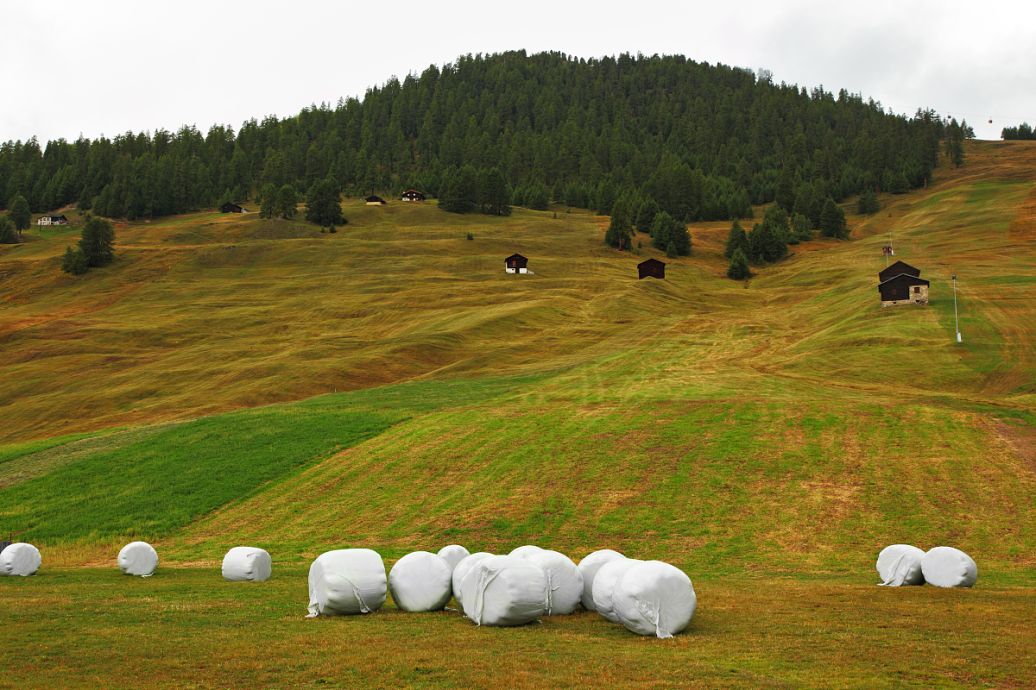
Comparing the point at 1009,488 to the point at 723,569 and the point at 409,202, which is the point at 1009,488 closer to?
the point at 723,569

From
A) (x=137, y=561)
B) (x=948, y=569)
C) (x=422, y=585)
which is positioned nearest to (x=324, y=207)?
(x=137, y=561)

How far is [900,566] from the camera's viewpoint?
25.5m

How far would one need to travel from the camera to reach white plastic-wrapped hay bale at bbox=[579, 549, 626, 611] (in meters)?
21.7

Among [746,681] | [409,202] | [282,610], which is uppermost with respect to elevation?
[409,202]

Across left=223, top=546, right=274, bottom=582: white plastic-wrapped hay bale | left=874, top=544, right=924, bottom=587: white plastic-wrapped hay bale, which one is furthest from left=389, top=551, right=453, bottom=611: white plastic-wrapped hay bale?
left=874, top=544, right=924, bottom=587: white plastic-wrapped hay bale

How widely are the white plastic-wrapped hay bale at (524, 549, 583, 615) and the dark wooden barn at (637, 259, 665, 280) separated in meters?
112

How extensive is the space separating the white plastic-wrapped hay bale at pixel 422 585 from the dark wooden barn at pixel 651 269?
112m

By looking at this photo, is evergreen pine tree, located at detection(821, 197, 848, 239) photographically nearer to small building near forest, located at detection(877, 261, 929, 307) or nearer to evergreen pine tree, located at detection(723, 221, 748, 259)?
evergreen pine tree, located at detection(723, 221, 748, 259)

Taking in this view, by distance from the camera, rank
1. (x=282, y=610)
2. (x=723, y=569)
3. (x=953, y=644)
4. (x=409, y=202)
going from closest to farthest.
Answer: (x=953, y=644), (x=282, y=610), (x=723, y=569), (x=409, y=202)

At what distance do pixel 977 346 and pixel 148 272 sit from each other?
10970cm

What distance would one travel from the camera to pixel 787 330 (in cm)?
9531

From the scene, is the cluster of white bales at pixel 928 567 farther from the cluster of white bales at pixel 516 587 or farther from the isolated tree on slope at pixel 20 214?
the isolated tree on slope at pixel 20 214

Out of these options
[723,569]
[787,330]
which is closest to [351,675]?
[723,569]

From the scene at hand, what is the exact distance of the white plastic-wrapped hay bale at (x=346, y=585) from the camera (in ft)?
69.6
